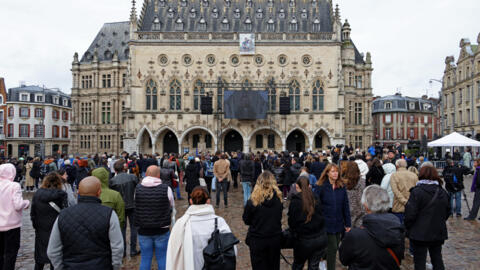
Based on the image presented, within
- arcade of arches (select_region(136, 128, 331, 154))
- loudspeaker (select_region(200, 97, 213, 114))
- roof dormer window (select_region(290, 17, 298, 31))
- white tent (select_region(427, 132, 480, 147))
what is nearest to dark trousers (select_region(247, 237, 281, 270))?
white tent (select_region(427, 132, 480, 147))

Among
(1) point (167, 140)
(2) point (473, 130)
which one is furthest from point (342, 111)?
(1) point (167, 140)

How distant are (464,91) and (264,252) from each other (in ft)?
133

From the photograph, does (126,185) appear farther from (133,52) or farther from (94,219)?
(133,52)

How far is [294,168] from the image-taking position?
13141 millimetres

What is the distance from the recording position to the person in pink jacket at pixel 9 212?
605cm

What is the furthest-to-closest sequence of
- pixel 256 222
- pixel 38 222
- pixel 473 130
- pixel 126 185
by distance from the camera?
pixel 473 130 → pixel 126 185 → pixel 38 222 → pixel 256 222

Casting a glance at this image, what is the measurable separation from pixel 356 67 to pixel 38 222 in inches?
1556

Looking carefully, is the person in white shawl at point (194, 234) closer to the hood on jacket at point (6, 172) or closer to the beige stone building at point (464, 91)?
the hood on jacket at point (6, 172)

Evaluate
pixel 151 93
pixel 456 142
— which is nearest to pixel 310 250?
pixel 456 142

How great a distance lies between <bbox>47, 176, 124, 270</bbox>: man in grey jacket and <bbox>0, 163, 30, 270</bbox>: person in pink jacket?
8.24ft

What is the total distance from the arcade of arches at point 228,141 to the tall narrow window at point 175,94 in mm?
2678

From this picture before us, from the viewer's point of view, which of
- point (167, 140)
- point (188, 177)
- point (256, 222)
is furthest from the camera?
point (167, 140)

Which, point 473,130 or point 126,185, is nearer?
point 126,185

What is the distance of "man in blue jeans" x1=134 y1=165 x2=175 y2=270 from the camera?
582 centimetres
